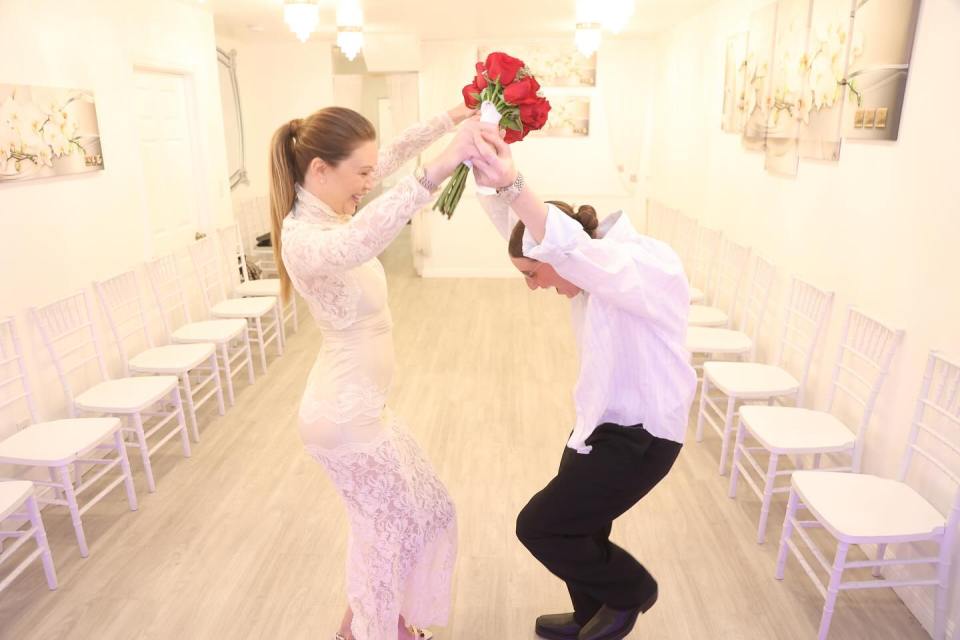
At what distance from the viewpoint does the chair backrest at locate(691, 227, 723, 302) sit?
4422mm

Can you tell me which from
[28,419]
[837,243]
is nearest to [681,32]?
[837,243]

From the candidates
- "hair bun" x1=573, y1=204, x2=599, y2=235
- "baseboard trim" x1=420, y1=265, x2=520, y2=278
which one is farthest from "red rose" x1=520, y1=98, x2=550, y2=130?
"baseboard trim" x1=420, y1=265, x2=520, y2=278

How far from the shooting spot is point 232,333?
13.0ft

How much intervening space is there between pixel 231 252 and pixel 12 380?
2339mm

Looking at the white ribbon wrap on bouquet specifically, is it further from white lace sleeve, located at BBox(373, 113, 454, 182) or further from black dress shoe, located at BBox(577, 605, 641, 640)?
black dress shoe, located at BBox(577, 605, 641, 640)

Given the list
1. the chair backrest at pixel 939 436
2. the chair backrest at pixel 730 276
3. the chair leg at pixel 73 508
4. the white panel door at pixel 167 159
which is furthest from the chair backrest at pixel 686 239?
the chair leg at pixel 73 508

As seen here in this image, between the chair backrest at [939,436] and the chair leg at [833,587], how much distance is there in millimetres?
335

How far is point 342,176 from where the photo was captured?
1.69 meters

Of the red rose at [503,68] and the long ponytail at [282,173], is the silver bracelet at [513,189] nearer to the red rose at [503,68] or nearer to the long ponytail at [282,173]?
the red rose at [503,68]

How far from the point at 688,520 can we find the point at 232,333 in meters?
2.81

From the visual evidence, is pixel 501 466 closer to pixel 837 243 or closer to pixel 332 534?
pixel 332 534

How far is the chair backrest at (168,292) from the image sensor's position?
390 centimetres

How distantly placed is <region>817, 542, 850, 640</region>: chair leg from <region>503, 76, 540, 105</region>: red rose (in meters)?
1.66

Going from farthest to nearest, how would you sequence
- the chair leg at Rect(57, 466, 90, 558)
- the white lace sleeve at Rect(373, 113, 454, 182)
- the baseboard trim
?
the baseboard trim < the chair leg at Rect(57, 466, 90, 558) < the white lace sleeve at Rect(373, 113, 454, 182)
